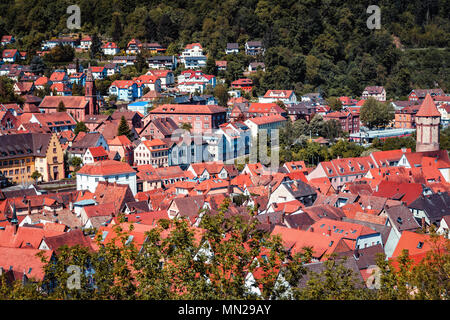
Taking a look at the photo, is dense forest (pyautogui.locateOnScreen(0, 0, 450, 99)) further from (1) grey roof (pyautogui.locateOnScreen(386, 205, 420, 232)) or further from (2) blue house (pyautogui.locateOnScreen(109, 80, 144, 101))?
(1) grey roof (pyautogui.locateOnScreen(386, 205, 420, 232))

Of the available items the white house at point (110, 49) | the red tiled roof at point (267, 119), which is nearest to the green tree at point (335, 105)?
the red tiled roof at point (267, 119)

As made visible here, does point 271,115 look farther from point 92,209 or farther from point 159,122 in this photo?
point 92,209

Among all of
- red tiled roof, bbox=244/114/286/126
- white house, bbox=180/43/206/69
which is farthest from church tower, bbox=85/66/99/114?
white house, bbox=180/43/206/69

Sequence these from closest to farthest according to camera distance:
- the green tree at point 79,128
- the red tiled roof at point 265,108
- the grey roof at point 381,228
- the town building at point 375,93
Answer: the grey roof at point 381,228, the green tree at point 79,128, the red tiled roof at point 265,108, the town building at point 375,93

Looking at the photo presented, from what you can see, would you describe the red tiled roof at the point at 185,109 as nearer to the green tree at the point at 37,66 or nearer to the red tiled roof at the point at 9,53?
the green tree at the point at 37,66

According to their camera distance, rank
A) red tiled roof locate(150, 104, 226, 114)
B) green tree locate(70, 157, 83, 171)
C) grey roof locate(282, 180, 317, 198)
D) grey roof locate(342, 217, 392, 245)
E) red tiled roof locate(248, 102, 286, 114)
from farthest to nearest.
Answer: red tiled roof locate(248, 102, 286, 114) < red tiled roof locate(150, 104, 226, 114) < green tree locate(70, 157, 83, 171) < grey roof locate(282, 180, 317, 198) < grey roof locate(342, 217, 392, 245)
